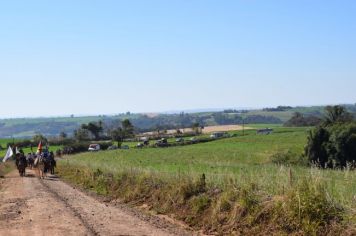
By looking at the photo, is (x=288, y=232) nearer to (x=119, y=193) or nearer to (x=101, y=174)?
(x=119, y=193)

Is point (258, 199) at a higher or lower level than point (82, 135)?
higher

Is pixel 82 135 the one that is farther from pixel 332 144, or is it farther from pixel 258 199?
pixel 258 199

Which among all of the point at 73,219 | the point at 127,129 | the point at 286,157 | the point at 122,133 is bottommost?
the point at 286,157

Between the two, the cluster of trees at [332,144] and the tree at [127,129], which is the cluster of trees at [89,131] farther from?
the cluster of trees at [332,144]

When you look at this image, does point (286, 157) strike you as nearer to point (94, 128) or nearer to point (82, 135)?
point (82, 135)

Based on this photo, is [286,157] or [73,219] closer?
[73,219]

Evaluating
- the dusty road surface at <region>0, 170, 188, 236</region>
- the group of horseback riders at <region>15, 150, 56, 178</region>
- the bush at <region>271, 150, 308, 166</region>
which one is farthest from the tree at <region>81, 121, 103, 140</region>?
the dusty road surface at <region>0, 170, 188, 236</region>

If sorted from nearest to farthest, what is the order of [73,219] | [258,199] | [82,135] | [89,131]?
[258,199], [73,219], [82,135], [89,131]

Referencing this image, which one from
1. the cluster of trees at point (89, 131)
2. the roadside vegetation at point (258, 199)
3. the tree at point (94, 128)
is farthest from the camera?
the tree at point (94, 128)

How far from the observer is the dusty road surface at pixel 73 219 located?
45.6 ft

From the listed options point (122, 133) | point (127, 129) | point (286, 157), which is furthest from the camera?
point (127, 129)

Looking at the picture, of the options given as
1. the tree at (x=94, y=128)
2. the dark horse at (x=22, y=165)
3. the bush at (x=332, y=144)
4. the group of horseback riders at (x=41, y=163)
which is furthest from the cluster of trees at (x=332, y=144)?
the tree at (x=94, y=128)

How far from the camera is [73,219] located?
51.8ft

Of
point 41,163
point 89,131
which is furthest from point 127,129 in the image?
point 41,163
